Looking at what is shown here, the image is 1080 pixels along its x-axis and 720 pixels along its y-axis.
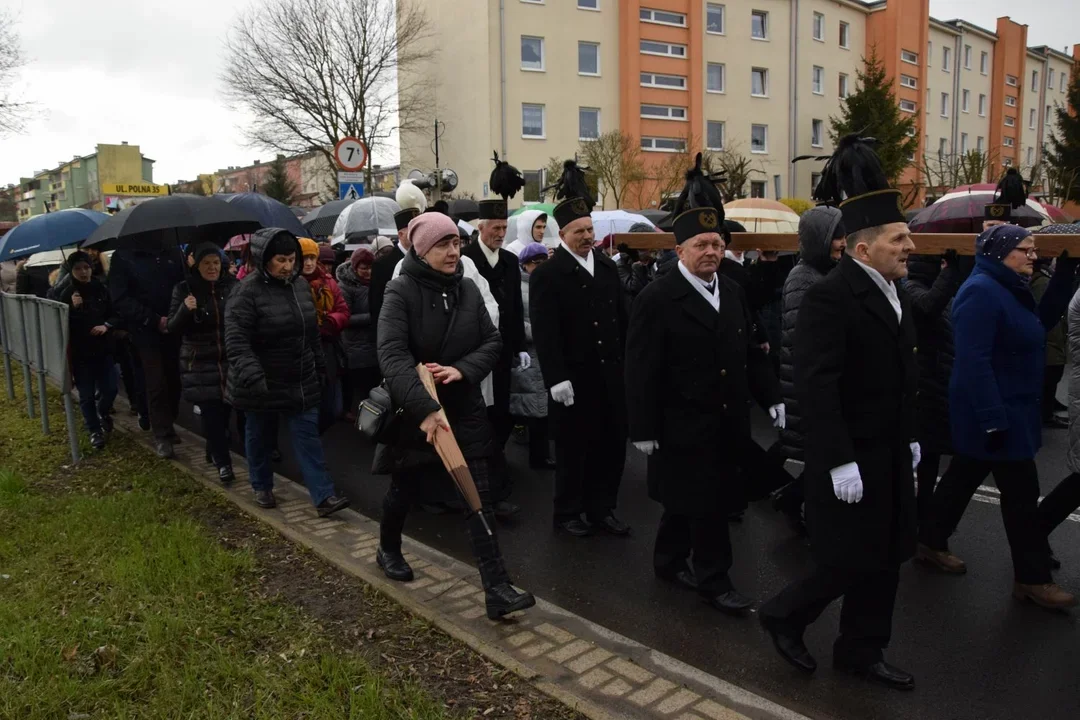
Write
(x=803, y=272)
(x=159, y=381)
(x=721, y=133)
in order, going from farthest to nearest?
(x=721, y=133)
(x=159, y=381)
(x=803, y=272)

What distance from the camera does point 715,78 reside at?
45.7 meters

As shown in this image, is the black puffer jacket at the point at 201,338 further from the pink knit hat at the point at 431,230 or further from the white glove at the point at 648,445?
the white glove at the point at 648,445

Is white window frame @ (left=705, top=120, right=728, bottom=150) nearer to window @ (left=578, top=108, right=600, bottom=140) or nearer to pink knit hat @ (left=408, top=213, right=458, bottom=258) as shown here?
window @ (left=578, top=108, right=600, bottom=140)

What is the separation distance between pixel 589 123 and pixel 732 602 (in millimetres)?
39941

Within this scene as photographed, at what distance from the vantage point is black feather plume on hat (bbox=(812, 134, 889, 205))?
3.53 metres

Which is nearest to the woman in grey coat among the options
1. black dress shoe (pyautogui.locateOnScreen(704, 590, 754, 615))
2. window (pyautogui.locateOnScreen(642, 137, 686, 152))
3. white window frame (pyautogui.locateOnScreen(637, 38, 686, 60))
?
black dress shoe (pyautogui.locateOnScreen(704, 590, 754, 615))

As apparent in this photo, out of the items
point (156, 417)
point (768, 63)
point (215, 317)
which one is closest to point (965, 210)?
point (215, 317)

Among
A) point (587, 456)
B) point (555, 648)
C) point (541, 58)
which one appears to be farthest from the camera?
point (541, 58)

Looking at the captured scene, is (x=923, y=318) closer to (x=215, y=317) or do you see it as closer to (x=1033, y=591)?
(x=1033, y=591)

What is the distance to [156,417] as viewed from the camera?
771cm

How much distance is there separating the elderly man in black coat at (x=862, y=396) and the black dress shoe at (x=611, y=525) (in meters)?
2.20

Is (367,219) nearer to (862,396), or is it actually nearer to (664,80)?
(862,396)

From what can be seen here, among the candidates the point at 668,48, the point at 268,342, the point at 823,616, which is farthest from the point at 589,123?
the point at 823,616

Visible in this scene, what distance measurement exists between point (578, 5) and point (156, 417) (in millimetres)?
37897
